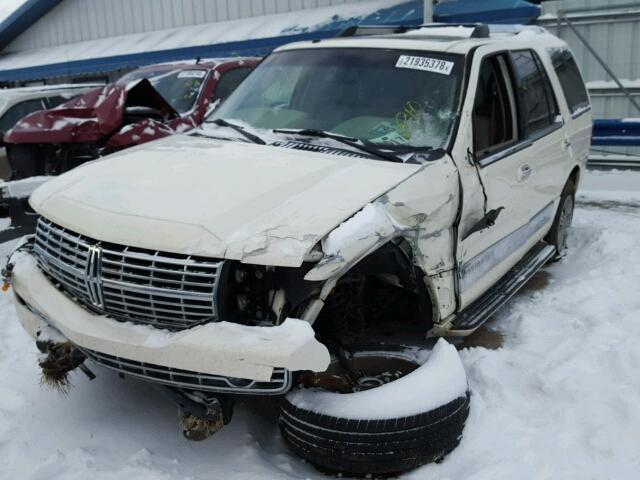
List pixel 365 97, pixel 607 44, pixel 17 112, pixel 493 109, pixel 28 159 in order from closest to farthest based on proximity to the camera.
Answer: pixel 365 97
pixel 493 109
pixel 28 159
pixel 17 112
pixel 607 44

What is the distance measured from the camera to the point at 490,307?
4.12 meters

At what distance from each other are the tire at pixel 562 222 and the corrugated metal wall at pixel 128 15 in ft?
30.7

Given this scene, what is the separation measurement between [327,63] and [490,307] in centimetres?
190

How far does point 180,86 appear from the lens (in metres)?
7.64

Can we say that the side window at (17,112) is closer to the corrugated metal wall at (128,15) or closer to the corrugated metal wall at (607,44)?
the corrugated metal wall at (128,15)

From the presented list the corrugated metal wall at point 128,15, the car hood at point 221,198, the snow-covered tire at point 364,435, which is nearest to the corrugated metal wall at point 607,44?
the corrugated metal wall at point 128,15

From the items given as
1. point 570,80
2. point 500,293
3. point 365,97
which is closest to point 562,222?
point 570,80

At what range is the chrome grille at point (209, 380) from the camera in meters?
2.75

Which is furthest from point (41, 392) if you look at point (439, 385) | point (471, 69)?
point (471, 69)

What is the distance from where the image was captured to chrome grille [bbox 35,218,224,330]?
2.72 m

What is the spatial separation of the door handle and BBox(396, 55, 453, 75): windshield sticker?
0.87m

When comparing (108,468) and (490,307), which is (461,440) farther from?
(108,468)

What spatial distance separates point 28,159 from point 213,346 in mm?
5154

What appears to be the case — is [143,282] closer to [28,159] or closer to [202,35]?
[28,159]
